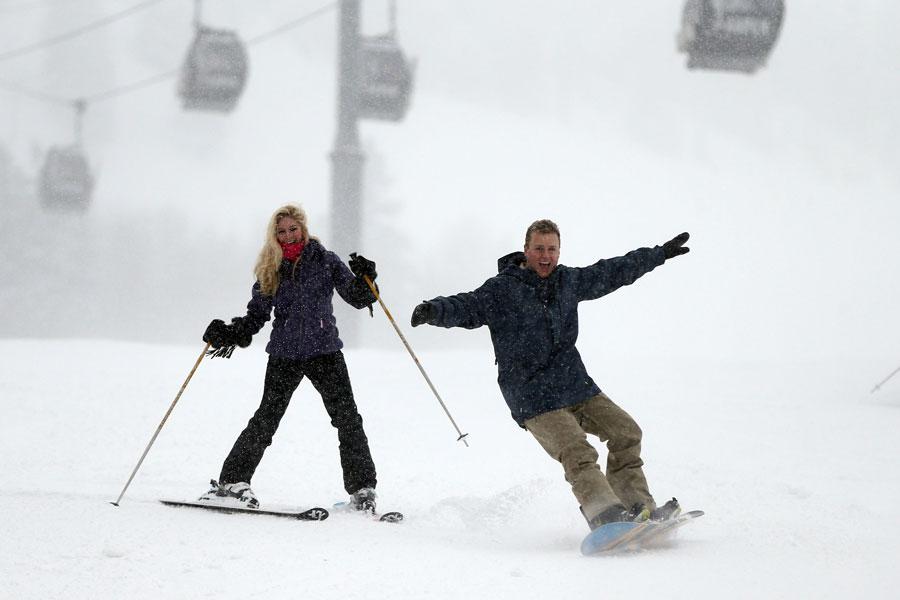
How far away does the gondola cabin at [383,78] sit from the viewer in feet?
56.1

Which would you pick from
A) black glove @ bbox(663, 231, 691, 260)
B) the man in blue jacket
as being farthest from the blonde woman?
black glove @ bbox(663, 231, 691, 260)

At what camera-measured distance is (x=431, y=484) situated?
6656 millimetres

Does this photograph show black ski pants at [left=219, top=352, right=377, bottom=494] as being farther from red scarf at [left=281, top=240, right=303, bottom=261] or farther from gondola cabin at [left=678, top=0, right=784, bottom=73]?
gondola cabin at [left=678, top=0, right=784, bottom=73]

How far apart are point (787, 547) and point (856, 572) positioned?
55cm

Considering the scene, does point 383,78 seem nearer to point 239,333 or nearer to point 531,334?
point 239,333

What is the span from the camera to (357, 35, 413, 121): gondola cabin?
56.1ft

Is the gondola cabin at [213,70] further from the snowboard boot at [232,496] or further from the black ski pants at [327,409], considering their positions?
the snowboard boot at [232,496]

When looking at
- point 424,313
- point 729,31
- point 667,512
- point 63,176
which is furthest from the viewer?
point 63,176

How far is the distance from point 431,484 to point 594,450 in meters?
2.56

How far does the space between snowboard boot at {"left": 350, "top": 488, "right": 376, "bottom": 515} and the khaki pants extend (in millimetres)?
978

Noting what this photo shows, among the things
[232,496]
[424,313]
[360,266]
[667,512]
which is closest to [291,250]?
[360,266]

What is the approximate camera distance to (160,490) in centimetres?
598

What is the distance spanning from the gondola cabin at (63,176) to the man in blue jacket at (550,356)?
901 inches

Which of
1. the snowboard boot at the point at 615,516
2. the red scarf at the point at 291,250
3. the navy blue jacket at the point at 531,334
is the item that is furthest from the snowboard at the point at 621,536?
the red scarf at the point at 291,250
